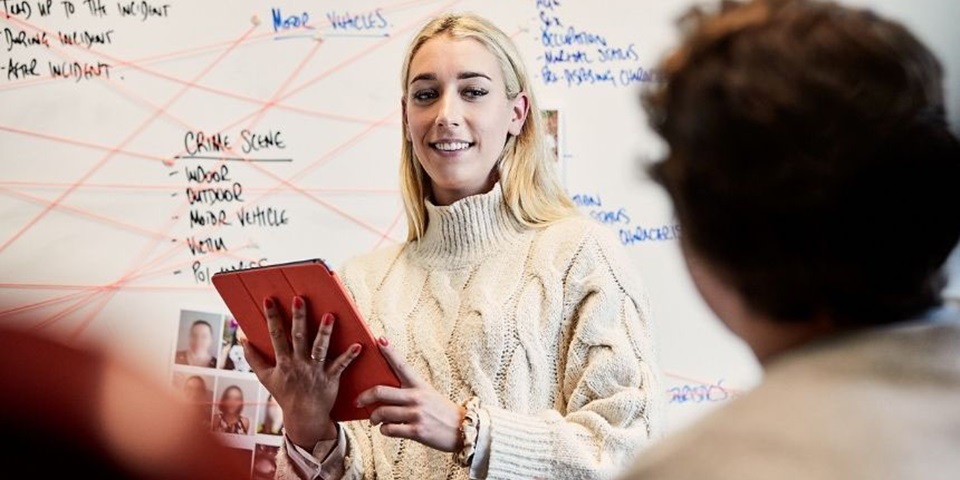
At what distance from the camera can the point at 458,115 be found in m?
1.64

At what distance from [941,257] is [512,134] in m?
0.98

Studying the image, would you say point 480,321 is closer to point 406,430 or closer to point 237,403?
point 406,430

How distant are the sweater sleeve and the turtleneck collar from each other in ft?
0.43

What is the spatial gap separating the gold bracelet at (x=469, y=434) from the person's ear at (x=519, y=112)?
1.52 ft

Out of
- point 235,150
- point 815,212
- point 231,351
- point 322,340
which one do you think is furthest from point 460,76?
point 815,212

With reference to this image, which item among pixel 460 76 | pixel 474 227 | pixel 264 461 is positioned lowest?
pixel 264 461

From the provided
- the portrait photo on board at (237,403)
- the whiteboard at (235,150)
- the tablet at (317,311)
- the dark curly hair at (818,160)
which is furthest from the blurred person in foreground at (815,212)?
the portrait photo on board at (237,403)

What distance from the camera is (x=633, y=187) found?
7.46 feet

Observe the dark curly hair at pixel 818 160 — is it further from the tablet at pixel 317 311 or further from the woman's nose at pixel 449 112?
the woman's nose at pixel 449 112

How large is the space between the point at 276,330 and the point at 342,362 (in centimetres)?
10

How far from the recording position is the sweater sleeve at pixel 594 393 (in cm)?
145

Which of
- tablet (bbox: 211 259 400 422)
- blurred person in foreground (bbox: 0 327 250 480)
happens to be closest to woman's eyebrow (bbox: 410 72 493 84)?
tablet (bbox: 211 259 400 422)

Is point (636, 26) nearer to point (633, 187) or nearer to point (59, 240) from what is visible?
point (633, 187)

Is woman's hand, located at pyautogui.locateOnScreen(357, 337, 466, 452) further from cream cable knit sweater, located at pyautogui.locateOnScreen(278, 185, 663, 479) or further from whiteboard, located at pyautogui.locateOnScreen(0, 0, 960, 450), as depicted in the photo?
whiteboard, located at pyautogui.locateOnScreen(0, 0, 960, 450)
